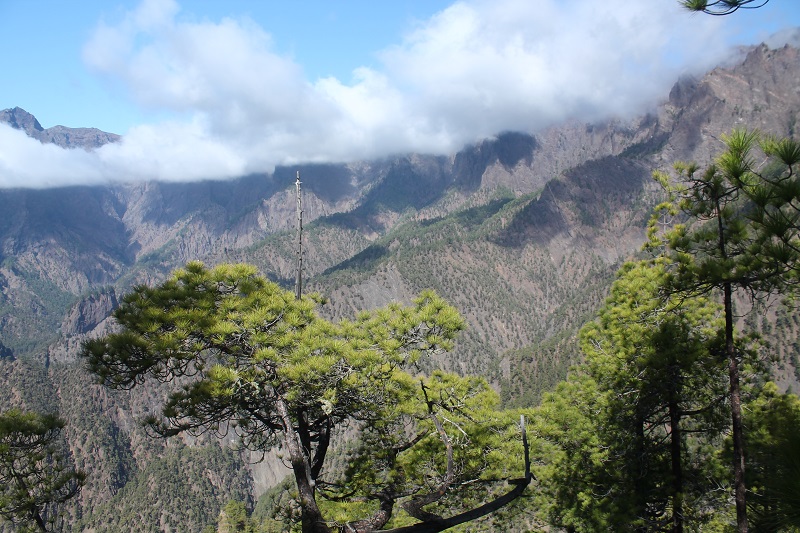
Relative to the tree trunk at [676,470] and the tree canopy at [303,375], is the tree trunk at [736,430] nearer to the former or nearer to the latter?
the tree trunk at [676,470]

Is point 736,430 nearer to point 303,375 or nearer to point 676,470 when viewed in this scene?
point 676,470

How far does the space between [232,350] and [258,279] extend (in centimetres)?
173

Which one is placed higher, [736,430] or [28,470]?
[736,430]

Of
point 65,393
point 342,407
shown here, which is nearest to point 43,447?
point 342,407

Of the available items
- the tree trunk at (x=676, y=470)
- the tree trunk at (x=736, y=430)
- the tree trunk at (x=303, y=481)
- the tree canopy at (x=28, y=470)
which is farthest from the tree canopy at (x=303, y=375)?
the tree trunk at (x=676, y=470)

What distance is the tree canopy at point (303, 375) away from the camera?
31.0 feet

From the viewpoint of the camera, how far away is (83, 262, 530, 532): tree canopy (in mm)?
9438

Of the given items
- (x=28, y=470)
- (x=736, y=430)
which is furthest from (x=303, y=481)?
(x=28, y=470)

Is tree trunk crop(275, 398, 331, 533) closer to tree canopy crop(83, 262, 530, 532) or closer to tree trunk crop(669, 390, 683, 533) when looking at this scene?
tree canopy crop(83, 262, 530, 532)

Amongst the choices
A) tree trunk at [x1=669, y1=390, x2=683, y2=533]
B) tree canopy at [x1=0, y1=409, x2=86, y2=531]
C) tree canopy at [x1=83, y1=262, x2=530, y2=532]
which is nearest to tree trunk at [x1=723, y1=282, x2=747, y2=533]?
tree trunk at [x1=669, y1=390, x2=683, y2=533]

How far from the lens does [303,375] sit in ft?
30.6

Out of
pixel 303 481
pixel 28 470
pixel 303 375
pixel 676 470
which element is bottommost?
pixel 676 470

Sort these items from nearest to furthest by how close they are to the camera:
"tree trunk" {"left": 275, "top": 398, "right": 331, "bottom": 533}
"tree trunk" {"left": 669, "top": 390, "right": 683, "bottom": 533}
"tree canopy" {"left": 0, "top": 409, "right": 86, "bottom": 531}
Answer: "tree trunk" {"left": 275, "top": 398, "right": 331, "bottom": 533} < "tree canopy" {"left": 0, "top": 409, "right": 86, "bottom": 531} < "tree trunk" {"left": 669, "top": 390, "right": 683, "bottom": 533}

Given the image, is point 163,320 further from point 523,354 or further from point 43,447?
point 523,354
